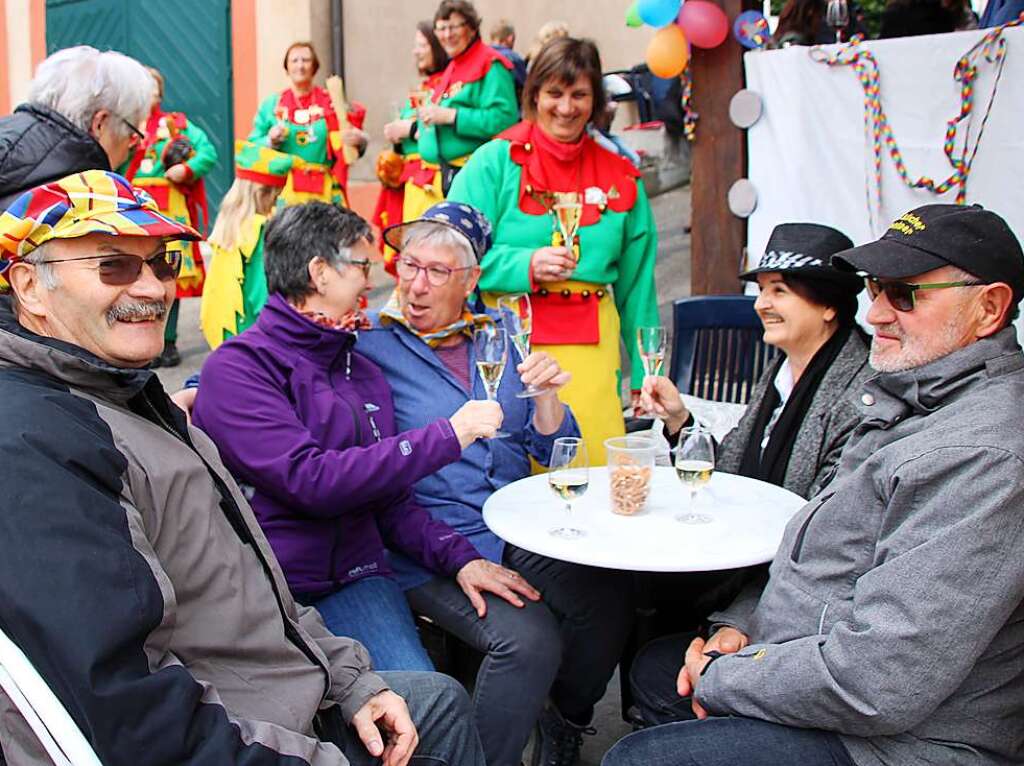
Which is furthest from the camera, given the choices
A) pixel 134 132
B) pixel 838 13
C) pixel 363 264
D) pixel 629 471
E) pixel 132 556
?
pixel 838 13

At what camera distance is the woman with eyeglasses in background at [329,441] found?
279cm

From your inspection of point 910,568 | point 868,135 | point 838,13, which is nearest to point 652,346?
point 910,568

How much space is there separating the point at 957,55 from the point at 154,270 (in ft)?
11.7

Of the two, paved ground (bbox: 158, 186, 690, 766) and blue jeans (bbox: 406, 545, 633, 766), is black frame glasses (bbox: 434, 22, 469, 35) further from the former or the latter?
blue jeans (bbox: 406, 545, 633, 766)

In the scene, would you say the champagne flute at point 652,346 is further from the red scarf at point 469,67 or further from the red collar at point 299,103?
the red collar at point 299,103

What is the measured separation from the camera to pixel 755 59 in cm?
522

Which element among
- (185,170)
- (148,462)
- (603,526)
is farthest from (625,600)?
(185,170)

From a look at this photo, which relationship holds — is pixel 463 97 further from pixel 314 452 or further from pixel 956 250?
pixel 956 250

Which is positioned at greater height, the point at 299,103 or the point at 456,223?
the point at 299,103

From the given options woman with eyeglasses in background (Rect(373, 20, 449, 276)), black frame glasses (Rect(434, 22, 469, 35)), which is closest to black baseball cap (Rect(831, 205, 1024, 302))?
black frame glasses (Rect(434, 22, 469, 35))

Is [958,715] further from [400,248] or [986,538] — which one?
[400,248]

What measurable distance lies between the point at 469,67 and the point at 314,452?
12.8 ft

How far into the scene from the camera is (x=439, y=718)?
242 cm

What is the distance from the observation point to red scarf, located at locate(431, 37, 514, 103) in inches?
242
